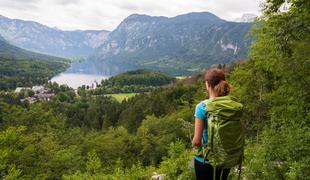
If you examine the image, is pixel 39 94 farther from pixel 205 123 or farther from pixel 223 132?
pixel 223 132

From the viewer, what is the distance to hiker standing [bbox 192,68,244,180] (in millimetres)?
3219

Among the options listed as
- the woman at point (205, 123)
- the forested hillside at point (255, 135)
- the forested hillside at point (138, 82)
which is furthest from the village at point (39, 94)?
the woman at point (205, 123)

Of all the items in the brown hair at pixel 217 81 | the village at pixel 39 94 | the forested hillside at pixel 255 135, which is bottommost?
the village at pixel 39 94

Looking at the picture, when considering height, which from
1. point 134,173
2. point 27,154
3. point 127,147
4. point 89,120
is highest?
point 134,173

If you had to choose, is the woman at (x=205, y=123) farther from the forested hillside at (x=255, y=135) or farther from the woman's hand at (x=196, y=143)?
the forested hillside at (x=255, y=135)

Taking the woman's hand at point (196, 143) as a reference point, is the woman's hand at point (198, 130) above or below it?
above

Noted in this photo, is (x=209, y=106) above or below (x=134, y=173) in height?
above

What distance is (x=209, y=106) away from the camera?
329 centimetres

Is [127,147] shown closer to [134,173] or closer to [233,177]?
[134,173]

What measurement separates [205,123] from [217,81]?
54 centimetres

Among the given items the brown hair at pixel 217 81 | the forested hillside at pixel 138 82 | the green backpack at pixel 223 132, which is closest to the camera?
the green backpack at pixel 223 132

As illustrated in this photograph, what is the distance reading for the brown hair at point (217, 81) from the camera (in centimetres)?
346

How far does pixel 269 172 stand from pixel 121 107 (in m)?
75.9

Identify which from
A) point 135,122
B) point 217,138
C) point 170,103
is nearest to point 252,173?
point 217,138
